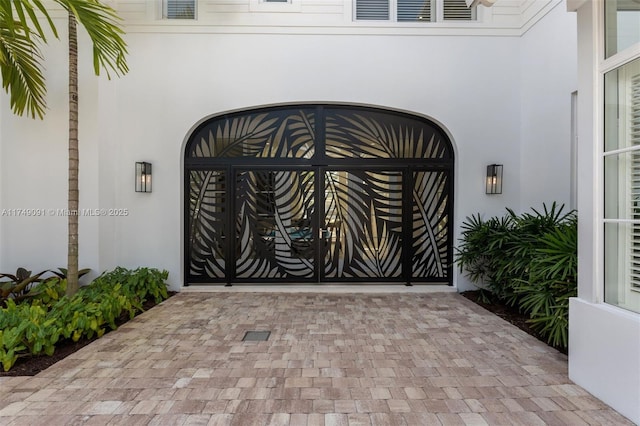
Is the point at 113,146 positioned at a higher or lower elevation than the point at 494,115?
lower

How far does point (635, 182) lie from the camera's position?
2.56 m

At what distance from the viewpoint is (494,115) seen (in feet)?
20.7

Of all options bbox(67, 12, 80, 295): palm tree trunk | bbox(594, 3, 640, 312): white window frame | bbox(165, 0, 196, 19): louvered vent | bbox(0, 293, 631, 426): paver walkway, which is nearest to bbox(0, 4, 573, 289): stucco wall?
bbox(165, 0, 196, 19): louvered vent

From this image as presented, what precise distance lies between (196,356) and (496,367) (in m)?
2.88

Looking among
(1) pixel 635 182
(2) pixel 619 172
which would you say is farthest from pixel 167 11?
(1) pixel 635 182

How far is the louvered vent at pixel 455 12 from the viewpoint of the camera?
20.8 ft

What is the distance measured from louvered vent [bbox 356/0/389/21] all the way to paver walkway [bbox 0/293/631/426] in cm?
524

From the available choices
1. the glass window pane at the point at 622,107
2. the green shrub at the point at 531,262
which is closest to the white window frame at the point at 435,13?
the green shrub at the point at 531,262

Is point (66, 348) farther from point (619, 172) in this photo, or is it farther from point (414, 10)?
point (414, 10)

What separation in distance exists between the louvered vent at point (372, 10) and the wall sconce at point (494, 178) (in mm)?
3332

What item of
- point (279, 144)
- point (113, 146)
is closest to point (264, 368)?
point (279, 144)

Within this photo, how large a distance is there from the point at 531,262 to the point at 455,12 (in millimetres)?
4812

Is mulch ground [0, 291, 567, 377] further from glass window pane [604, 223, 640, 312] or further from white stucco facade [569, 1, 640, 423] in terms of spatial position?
glass window pane [604, 223, 640, 312]

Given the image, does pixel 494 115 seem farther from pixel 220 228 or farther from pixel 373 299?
pixel 220 228
